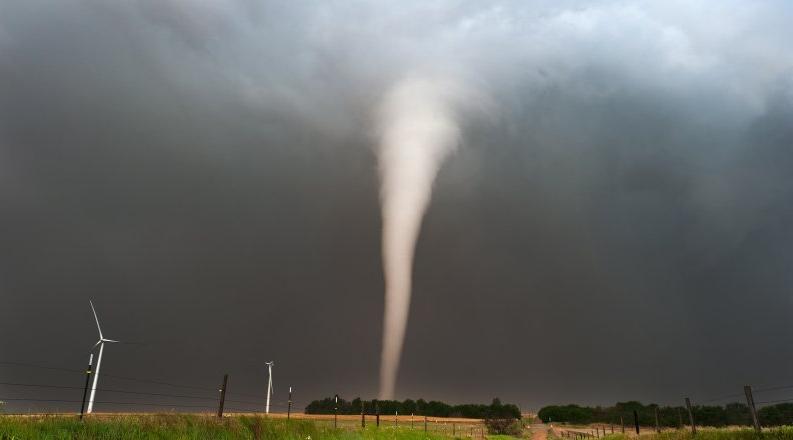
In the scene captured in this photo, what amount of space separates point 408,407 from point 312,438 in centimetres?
18679

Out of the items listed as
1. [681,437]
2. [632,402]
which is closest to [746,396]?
[681,437]

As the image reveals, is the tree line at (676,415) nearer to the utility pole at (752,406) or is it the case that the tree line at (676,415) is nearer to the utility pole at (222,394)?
the utility pole at (752,406)

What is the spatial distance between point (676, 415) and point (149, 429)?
140226 millimetres

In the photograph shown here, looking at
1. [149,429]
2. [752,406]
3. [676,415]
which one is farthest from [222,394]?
[676,415]

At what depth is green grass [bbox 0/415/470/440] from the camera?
12.7 metres

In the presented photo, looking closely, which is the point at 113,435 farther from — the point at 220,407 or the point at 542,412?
the point at 542,412

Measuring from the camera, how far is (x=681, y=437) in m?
30.7

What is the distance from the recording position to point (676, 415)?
125562mm

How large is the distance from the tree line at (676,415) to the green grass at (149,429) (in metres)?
58.4

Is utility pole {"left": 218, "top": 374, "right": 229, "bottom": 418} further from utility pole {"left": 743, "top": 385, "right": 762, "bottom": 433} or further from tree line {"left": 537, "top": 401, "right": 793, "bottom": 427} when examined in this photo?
tree line {"left": 537, "top": 401, "right": 793, "bottom": 427}

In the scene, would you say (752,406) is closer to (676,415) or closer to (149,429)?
(149,429)

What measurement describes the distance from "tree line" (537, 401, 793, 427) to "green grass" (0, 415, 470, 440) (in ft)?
192

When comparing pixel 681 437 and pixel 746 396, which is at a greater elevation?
pixel 746 396

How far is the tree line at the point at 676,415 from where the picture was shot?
100 meters
